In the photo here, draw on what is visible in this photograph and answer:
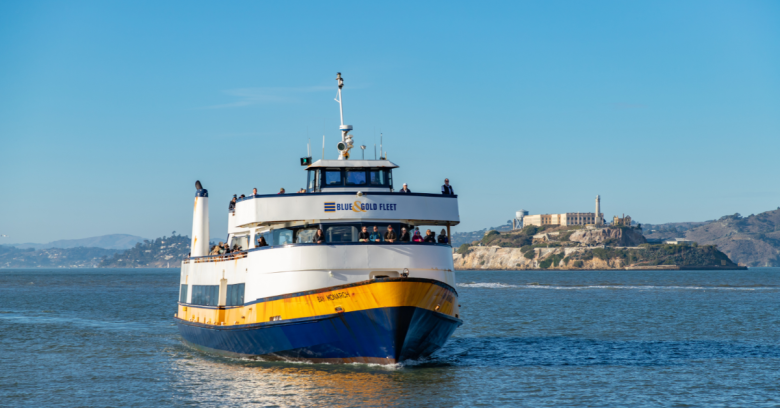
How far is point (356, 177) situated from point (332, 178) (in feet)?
2.96

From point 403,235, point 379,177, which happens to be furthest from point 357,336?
point 379,177

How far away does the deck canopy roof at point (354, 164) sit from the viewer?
27212 mm

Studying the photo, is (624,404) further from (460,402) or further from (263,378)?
(263,378)

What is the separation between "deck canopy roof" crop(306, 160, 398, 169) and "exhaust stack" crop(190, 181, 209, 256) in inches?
334

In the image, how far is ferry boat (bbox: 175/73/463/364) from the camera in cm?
2338

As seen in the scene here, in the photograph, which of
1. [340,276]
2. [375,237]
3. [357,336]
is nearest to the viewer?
[357,336]

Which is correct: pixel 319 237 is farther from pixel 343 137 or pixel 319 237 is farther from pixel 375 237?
pixel 343 137

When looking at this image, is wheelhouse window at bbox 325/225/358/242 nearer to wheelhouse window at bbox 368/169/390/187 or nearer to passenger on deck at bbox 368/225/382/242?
passenger on deck at bbox 368/225/382/242

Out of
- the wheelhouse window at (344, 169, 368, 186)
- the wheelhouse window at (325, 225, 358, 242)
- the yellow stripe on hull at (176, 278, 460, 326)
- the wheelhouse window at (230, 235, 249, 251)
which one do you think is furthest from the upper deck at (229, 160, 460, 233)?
the yellow stripe on hull at (176, 278, 460, 326)

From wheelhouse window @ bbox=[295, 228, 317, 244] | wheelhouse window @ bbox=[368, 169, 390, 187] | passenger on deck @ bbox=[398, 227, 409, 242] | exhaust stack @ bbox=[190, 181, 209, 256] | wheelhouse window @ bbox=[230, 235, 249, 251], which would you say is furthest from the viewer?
exhaust stack @ bbox=[190, 181, 209, 256]

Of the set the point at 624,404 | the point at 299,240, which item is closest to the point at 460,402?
the point at 624,404

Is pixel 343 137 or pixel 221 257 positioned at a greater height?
pixel 343 137

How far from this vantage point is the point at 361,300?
23.1 m

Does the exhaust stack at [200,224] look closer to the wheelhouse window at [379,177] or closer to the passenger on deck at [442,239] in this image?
the wheelhouse window at [379,177]
